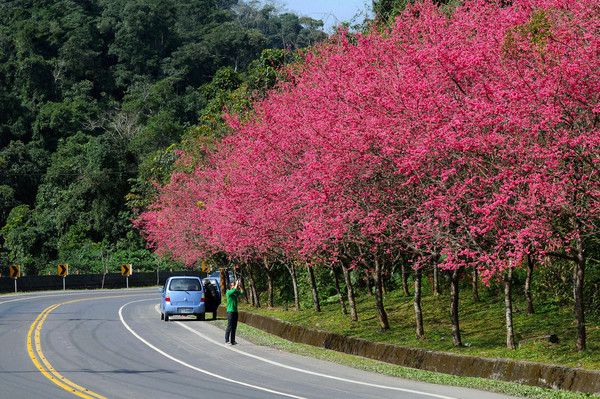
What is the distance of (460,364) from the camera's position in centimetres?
1513

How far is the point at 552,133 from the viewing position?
1350 centimetres

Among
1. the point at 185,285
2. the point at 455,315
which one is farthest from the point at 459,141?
the point at 185,285

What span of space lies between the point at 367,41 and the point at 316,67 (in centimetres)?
223

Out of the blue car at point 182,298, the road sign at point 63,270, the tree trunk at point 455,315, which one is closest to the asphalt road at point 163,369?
the blue car at point 182,298

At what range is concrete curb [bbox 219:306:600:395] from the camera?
1229cm

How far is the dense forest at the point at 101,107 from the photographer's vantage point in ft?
228

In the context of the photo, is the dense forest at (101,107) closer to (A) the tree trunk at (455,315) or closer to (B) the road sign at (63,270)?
(B) the road sign at (63,270)

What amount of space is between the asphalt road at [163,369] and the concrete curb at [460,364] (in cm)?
107

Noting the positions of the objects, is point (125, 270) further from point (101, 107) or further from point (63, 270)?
point (101, 107)

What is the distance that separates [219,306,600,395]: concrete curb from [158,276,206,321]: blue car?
23.7ft

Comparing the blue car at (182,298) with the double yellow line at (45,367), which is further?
the blue car at (182,298)

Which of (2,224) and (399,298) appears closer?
(399,298)

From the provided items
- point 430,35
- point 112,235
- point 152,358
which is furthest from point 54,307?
point 112,235

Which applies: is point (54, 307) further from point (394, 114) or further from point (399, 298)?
point (394, 114)
